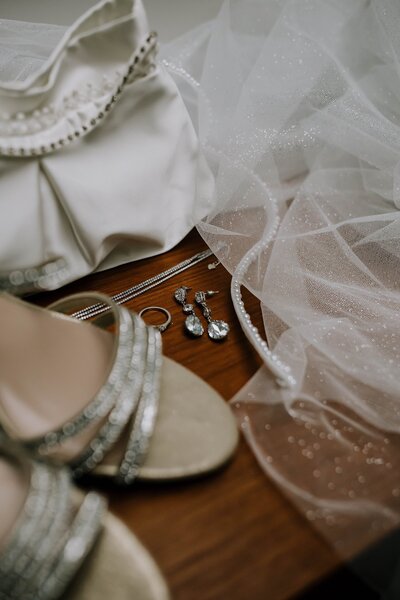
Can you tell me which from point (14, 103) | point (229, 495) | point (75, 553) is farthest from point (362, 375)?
point (14, 103)

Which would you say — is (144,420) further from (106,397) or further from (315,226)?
(315,226)

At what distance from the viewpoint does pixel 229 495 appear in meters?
0.34

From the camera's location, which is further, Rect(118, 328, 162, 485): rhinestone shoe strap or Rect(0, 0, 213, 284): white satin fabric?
Rect(0, 0, 213, 284): white satin fabric

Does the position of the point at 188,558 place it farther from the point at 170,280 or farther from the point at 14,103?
the point at 14,103

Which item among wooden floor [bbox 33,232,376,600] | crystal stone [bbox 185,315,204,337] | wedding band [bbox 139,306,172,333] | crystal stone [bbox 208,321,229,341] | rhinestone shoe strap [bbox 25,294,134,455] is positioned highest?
rhinestone shoe strap [bbox 25,294,134,455]

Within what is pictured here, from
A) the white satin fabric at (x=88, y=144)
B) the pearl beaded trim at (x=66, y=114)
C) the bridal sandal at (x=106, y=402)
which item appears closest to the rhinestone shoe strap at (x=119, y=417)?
the bridal sandal at (x=106, y=402)

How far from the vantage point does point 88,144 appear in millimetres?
489

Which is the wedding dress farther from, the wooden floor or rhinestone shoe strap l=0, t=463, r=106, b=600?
rhinestone shoe strap l=0, t=463, r=106, b=600

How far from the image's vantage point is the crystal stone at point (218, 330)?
466mm

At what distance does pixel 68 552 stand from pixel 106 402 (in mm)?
101

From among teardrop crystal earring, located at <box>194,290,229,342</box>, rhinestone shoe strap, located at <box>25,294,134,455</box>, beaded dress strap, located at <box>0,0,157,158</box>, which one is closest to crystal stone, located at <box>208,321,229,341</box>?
teardrop crystal earring, located at <box>194,290,229,342</box>

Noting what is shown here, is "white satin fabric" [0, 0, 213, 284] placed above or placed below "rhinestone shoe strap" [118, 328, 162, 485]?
above

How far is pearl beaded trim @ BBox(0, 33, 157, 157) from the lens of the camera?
439 millimetres

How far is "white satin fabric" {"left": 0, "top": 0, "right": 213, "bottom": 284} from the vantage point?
1.48ft
